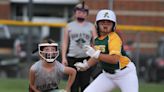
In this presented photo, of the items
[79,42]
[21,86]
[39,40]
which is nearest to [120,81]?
[79,42]

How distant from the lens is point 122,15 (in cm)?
2262

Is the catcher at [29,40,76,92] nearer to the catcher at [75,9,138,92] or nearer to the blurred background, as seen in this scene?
the catcher at [75,9,138,92]

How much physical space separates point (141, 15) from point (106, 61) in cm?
1533

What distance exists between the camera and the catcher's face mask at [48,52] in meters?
8.02

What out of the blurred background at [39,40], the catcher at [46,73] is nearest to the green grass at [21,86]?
the blurred background at [39,40]

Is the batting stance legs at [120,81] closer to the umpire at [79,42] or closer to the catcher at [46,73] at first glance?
the catcher at [46,73]

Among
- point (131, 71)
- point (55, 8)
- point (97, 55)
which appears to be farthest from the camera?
point (55, 8)

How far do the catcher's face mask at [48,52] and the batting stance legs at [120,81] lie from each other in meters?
0.66

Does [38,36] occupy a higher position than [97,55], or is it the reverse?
[97,55]

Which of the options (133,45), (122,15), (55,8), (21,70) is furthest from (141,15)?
(21,70)

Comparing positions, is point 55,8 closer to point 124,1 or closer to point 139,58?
point 124,1

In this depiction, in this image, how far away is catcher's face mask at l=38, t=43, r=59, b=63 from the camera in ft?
26.3

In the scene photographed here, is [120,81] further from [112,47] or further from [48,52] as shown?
[48,52]

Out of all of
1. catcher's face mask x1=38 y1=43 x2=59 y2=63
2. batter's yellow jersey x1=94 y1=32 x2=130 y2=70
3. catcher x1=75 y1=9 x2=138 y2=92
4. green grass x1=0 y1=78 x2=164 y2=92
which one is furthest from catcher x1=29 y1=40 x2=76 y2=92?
green grass x1=0 y1=78 x2=164 y2=92
